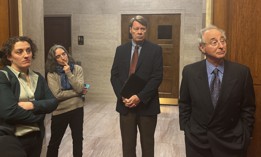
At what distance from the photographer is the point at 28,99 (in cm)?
219

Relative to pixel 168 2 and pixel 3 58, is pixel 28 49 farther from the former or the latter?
pixel 168 2

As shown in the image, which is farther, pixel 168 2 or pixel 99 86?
pixel 99 86

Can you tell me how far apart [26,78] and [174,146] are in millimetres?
2566

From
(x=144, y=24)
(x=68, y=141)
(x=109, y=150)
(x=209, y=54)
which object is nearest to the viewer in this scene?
(x=209, y=54)

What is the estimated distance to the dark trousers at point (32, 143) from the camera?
6.92ft

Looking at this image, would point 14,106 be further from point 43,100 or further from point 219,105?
point 219,105

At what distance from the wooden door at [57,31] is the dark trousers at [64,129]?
4.38 m

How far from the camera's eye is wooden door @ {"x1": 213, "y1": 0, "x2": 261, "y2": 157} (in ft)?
7.53

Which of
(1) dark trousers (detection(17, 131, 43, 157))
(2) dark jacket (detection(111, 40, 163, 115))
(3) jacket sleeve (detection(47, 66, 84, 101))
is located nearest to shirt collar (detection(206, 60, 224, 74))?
(2) dark jacket (detection(111, 40, 163, 115))

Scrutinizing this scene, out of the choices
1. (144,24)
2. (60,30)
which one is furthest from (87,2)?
(144,24)

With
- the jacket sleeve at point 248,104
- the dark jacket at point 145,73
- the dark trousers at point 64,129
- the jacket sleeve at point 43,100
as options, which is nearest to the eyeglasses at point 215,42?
the jacket sleeve at point 248,104

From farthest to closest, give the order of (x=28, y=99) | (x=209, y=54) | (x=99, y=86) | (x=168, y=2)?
(x=99, y=86) < (x=168, y=2) < (x=28, y=99) < (x=209, y=54)

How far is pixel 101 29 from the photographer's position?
23.2ft

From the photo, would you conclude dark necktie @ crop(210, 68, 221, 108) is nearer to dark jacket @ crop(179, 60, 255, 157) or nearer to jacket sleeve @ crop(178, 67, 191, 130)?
dark jacket @ crop(179, 60, 255, 157)
